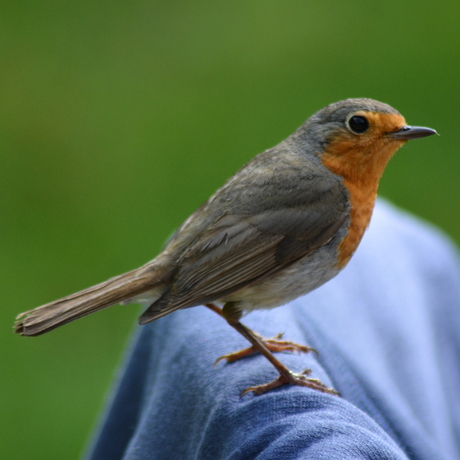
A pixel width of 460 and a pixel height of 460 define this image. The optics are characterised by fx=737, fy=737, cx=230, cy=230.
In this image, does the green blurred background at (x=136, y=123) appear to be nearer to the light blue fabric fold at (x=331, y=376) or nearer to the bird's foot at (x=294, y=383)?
the light blue fabric fold at (x=331, y=376)

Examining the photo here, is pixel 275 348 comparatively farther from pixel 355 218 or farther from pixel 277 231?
pixel 355 218

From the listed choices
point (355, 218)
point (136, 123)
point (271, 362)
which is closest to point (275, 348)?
point (271, 362)

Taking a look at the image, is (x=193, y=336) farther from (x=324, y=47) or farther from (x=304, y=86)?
(x=324, y=47)

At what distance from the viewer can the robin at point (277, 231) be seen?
256 centimetres

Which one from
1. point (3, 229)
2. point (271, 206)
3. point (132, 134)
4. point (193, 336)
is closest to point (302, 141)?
point (271, 206)

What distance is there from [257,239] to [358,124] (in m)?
0.57

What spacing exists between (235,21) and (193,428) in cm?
742

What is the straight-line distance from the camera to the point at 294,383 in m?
2.39

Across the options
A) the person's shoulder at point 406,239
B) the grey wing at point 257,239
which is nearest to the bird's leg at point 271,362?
the grey wing at point 257,239

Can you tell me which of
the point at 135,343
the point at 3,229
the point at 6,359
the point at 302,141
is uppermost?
the point at 302,141

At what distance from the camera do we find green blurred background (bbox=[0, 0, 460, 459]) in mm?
5730

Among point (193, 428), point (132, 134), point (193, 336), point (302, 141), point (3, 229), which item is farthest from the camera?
point (132, 134)

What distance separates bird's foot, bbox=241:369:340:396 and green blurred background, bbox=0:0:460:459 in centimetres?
303

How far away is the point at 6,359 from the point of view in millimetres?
5559
